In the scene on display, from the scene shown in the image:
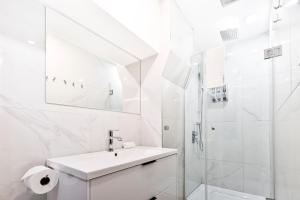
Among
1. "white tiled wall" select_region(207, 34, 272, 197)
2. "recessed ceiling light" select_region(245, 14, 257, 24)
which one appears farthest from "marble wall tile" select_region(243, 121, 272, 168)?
"recessed ceiling light" select_region(245, 14, 257, 24)

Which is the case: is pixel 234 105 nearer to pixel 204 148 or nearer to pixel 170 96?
pixel 204 148

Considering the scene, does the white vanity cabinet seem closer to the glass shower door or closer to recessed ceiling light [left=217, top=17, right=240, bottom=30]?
the glass shower door

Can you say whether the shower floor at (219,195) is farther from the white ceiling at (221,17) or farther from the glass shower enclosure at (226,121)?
the white ceiling at (221,17)

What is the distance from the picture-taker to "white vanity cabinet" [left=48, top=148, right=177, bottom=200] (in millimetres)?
769

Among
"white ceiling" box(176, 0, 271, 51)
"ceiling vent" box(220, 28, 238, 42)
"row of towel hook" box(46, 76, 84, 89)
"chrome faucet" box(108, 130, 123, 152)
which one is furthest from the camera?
"ceiling vent" box(220, 28, 238, 42)

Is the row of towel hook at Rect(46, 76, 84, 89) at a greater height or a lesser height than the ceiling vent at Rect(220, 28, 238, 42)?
lesser

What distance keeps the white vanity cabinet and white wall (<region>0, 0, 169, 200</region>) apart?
0.77 feet

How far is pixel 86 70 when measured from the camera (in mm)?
1469

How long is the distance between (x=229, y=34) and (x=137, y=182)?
2.25 metres

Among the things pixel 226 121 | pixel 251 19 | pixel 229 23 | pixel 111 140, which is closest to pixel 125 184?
pixel 111 140

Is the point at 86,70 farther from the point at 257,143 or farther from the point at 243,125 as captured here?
the point at 257,143

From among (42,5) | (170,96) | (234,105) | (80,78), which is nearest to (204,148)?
(234,105)

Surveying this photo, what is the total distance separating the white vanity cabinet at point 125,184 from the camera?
0.77 metres

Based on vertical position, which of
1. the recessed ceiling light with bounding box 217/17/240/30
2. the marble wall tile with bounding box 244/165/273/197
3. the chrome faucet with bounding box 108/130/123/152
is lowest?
the marble wall tile with bounding box 244/165/273/197
